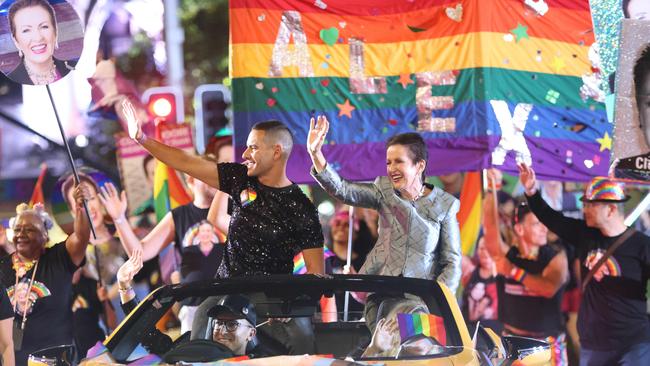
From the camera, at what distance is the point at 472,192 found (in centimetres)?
1350

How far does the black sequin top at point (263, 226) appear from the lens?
23.2 feet

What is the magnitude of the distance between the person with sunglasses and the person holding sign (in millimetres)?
4006

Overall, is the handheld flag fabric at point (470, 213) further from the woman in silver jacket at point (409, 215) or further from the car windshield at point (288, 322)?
the car windshield at point (288, 322)

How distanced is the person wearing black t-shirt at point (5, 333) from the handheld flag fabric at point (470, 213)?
5.56 meters

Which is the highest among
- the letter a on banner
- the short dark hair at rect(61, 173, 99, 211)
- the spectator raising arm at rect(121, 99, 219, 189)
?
the letter a on banner

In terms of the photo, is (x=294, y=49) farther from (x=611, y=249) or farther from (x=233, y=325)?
(x=233, y=325)

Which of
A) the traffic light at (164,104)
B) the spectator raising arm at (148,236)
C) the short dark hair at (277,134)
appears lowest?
the spectator raising arm at (148,236)

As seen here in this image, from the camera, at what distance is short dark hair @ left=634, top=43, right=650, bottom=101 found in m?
9.43

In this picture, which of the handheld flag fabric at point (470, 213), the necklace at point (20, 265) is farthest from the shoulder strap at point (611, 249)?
the necklace at point (20, 265)

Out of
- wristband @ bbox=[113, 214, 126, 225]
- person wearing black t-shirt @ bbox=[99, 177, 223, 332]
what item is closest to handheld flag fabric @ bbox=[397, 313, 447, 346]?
person wearing black t-shirt @ bbox=[99, 177, 223, 332]

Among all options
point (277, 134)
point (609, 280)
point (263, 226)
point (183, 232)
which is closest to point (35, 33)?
point (183, 232)

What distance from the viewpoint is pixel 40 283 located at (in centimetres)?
944

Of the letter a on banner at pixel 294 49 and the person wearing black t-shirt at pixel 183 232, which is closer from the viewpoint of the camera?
the letter a on banner at pixel 294 49

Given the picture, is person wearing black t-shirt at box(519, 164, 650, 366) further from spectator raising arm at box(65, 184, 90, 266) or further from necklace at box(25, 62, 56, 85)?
necklace at box(25, 62, 56, 85)
